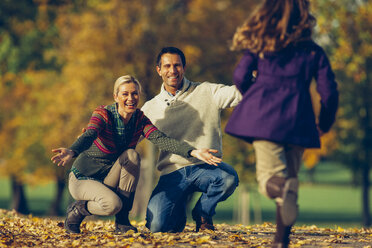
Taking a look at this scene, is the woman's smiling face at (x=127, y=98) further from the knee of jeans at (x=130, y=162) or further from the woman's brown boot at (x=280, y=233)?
the woman's brown boot at (x=280, y=233)

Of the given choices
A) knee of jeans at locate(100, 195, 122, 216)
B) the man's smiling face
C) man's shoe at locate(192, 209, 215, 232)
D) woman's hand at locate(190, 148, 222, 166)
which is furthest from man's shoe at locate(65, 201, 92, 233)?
the man's smiling face

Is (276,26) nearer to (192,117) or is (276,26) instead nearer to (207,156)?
(207,156)

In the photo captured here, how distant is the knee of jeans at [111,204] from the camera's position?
19.3ft

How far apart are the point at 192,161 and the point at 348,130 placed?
1912cm

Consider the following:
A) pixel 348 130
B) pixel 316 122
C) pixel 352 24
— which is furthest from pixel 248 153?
pixel 316 122

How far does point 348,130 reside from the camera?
24438mm

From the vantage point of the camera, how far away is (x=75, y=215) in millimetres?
6191

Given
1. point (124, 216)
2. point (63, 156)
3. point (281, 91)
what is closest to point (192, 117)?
point (124, 216)

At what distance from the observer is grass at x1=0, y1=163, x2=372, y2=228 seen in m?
34.8

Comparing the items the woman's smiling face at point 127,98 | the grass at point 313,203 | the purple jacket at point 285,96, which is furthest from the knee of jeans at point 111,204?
the grass at point 313,203

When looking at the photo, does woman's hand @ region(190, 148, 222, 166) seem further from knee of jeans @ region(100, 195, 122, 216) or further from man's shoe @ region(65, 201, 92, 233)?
man's shoe @ region(65, 201, 92, 233)

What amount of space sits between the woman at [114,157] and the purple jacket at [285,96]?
137 centimetres

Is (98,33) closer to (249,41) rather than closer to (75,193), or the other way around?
(75,193)

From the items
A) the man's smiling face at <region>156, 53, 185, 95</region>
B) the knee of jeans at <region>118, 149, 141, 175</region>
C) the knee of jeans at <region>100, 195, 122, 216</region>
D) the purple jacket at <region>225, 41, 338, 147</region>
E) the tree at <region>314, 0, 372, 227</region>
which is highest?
the tree at <region>314, 0, 372, 227</region>
